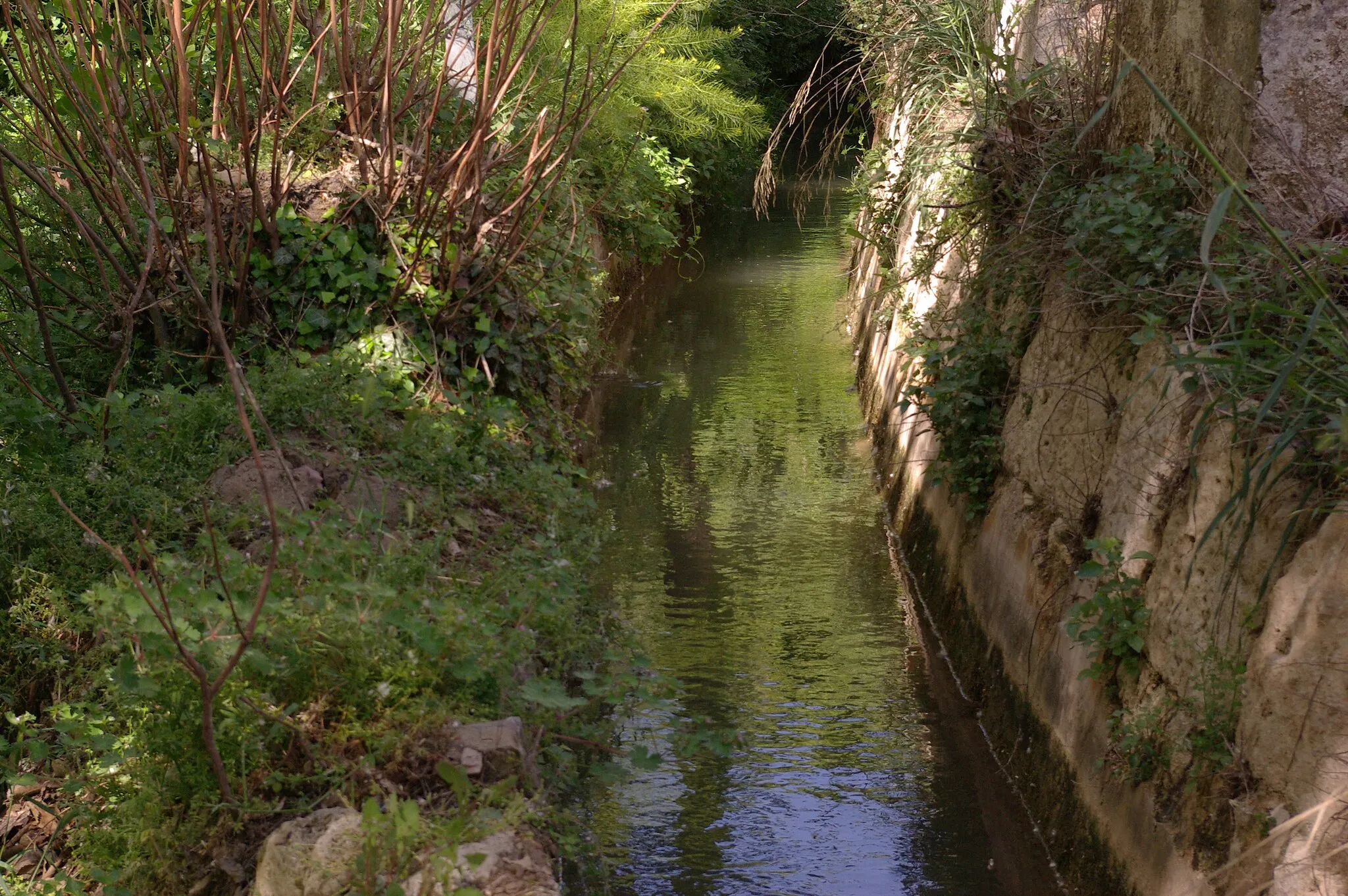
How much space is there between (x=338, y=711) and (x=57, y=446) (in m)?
2.29

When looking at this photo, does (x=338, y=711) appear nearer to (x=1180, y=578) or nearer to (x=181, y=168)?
(x=1180, y=578)

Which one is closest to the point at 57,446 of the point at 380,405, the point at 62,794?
the point at 380,405

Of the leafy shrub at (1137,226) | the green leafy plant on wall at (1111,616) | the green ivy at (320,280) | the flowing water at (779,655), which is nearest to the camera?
the green leafy plant on wall at (1111,616)

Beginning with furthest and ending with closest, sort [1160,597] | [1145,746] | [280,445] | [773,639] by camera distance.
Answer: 1. [773,639]
2. [280,445]
3. [1160,597]
4. [1145,746]

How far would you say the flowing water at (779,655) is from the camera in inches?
191

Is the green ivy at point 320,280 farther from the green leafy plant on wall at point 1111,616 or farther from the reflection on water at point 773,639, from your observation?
the green leafy plant on wall at point 1111,616

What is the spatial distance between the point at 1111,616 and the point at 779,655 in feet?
7.45

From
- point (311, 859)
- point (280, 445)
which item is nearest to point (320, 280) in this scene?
point (280, 445)

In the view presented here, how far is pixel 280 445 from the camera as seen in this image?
5.09 meters

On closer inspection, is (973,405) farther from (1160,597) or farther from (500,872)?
(500,872)

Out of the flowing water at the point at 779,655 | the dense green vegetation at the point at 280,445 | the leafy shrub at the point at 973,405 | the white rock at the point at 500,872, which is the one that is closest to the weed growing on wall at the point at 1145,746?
the flowing water at the point at 779,655

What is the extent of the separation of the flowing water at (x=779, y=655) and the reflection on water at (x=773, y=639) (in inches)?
0.5

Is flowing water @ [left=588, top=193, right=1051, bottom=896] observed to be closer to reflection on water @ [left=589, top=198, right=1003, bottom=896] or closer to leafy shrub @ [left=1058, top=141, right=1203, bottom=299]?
reflection on water @ [left=589, top=198, right=1003, bottom=896]

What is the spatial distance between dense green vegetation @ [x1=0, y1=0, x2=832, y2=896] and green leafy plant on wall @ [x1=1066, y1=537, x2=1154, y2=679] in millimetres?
1585
